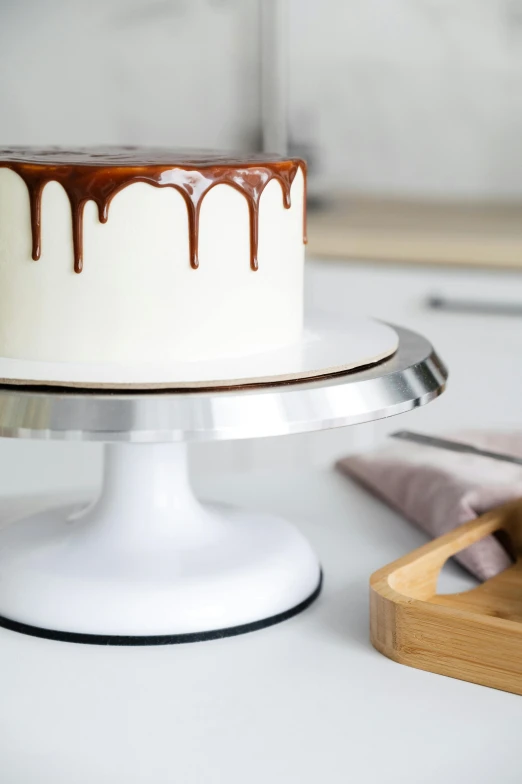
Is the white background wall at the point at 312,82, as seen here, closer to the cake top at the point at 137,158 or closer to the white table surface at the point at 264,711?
the cake top at the point at 137,158

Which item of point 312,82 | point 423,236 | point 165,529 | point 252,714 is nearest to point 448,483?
Result: point 165,529

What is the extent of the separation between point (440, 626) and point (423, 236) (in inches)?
66.2

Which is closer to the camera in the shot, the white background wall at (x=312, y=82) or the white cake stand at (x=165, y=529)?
the white cake stand at (x=165, y=529)

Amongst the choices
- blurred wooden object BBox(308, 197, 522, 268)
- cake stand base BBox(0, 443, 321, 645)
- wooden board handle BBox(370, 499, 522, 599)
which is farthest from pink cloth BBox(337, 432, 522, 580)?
blurred wooden object BBox(308, 197, 522, 268)

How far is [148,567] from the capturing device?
32.6 inches

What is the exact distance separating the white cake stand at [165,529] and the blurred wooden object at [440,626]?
9 cm

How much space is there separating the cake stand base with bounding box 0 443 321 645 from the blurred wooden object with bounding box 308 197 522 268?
1414 mm

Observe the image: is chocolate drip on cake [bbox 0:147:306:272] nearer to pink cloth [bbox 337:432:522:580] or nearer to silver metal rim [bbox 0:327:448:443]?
silver metal rim [bbox 0:327:448:443]

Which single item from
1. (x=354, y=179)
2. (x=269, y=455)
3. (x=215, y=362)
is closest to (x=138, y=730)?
(x=215, y=362)

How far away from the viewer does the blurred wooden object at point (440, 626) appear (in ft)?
2.31

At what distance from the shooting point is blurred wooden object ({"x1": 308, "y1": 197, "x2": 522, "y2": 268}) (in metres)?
2.22

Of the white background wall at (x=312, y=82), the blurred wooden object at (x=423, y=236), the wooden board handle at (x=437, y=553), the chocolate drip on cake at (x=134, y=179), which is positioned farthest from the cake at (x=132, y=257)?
the white background wall at (x=312, y=82)

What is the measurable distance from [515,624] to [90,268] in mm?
399

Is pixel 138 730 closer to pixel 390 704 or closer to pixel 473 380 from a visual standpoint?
pixel 390 704
